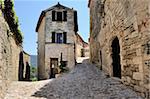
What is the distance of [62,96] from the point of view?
687 cm

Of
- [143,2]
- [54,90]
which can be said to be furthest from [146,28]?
[54,90]

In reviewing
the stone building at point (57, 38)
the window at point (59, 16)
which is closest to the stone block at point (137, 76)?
the stone building at point (57, 38)

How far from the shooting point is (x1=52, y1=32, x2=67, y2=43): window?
63.6 feet

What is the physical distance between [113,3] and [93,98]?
456cm

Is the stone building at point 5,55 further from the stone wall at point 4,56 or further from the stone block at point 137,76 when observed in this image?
the stone block at point 137,76

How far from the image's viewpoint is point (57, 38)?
19375 millimetres

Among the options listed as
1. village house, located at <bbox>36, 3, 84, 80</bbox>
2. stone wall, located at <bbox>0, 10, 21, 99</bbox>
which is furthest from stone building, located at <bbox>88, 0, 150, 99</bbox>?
village house, located at <bbox>36, 3, 84, 80</bbox>

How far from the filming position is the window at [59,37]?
19375 millimetres

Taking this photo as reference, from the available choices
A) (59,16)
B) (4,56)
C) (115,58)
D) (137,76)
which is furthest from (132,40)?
(59,16)

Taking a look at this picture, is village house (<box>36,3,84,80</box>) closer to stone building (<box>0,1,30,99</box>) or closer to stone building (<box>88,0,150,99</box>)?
stone building (<box>88,0,150,99</box>)

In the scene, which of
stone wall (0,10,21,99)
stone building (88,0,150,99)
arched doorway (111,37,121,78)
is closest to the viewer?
stone building (88,0,150,99)

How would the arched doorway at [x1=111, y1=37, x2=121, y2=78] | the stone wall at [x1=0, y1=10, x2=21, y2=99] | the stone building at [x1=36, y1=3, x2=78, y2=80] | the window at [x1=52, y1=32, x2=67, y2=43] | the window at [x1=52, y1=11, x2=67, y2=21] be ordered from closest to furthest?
the stone wall at [x1=0, y1=10, x2=21, y2=99] → the arched doorway at [x1=111, y1=37, x2=121, y2=78] → the stone building at [x1=36, y1=3, x2=78, y2=80] → the window at [x1=52, y1=32, x2=67, y2=43] → the window at [x1=52, y1=11, x2=67, y2=21]

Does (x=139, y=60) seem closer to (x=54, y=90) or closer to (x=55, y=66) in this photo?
(x=54, y=90)

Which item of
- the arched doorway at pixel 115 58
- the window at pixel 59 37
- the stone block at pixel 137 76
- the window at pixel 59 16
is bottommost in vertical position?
the stone block at pixel 137 76
